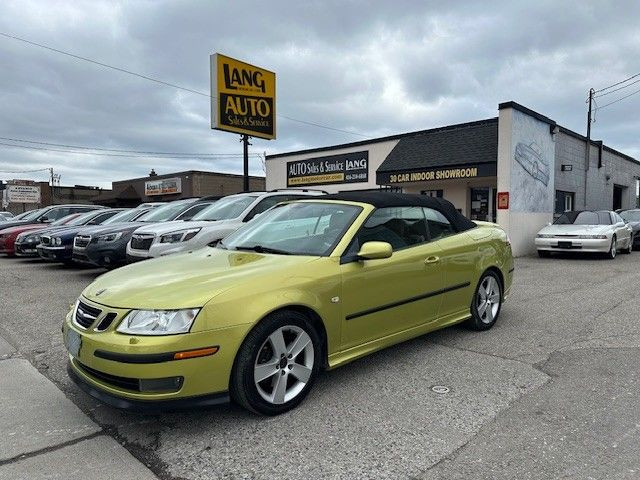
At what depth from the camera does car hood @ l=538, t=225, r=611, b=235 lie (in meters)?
12.5

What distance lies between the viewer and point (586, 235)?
1241cm

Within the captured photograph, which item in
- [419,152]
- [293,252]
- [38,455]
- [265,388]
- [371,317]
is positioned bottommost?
[38,455]

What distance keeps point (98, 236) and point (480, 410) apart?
751 cm

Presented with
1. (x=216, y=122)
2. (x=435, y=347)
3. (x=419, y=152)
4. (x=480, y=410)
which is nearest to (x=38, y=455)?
(x=480, y=410)

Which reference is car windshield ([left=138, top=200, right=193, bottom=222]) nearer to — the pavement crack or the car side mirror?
the car side mirror

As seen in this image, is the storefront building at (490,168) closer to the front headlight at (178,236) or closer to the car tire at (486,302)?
the car tire at (486,302)

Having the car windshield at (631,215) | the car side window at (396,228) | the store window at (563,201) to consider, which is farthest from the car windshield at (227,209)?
the car windshield at (631,215)

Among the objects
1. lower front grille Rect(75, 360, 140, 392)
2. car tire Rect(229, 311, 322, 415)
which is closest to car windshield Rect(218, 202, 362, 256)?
car tire Rect(229, 311, 322, 415)

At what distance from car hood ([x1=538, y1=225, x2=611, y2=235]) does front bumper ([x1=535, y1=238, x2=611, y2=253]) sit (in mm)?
207

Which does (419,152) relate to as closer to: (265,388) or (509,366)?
(509,366)

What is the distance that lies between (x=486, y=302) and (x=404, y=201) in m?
1.64

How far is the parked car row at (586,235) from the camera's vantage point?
40.5ft

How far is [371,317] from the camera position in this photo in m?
3.70

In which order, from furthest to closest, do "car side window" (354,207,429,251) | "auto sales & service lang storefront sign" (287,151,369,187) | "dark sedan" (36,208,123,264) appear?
"auto sales & service lang storefront sign" (287,151,369,187), "dark sedan" (36,208,123,264), "car side window" (354,207,429,251)
